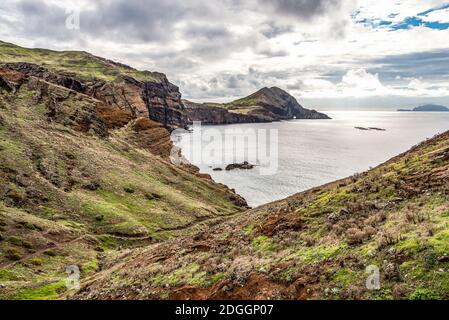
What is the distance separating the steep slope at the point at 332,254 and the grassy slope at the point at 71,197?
52.9 feet

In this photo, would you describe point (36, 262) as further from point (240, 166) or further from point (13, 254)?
point (240, 166)

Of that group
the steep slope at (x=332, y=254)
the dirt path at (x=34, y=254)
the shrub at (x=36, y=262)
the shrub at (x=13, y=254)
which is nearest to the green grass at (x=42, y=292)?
the steep slope at (x=332, y=254)

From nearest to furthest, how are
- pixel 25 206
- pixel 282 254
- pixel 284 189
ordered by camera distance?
pixel 282 254, pixel 25 206, pixel 284 189

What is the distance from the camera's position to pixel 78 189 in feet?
247

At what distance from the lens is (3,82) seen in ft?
349

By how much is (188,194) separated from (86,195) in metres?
29.2

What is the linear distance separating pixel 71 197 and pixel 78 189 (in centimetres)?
503

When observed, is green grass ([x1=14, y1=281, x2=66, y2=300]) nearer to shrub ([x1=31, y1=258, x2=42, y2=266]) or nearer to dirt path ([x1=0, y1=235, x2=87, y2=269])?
dirt path ([x1=0, y1=235, x2=87, y2=269])

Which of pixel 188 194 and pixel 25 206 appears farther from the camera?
pixel 188 194

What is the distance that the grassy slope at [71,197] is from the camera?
4819cm

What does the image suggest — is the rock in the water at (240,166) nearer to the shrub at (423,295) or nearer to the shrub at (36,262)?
the shrub at (36,262)


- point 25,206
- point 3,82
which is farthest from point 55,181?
point 3,82
